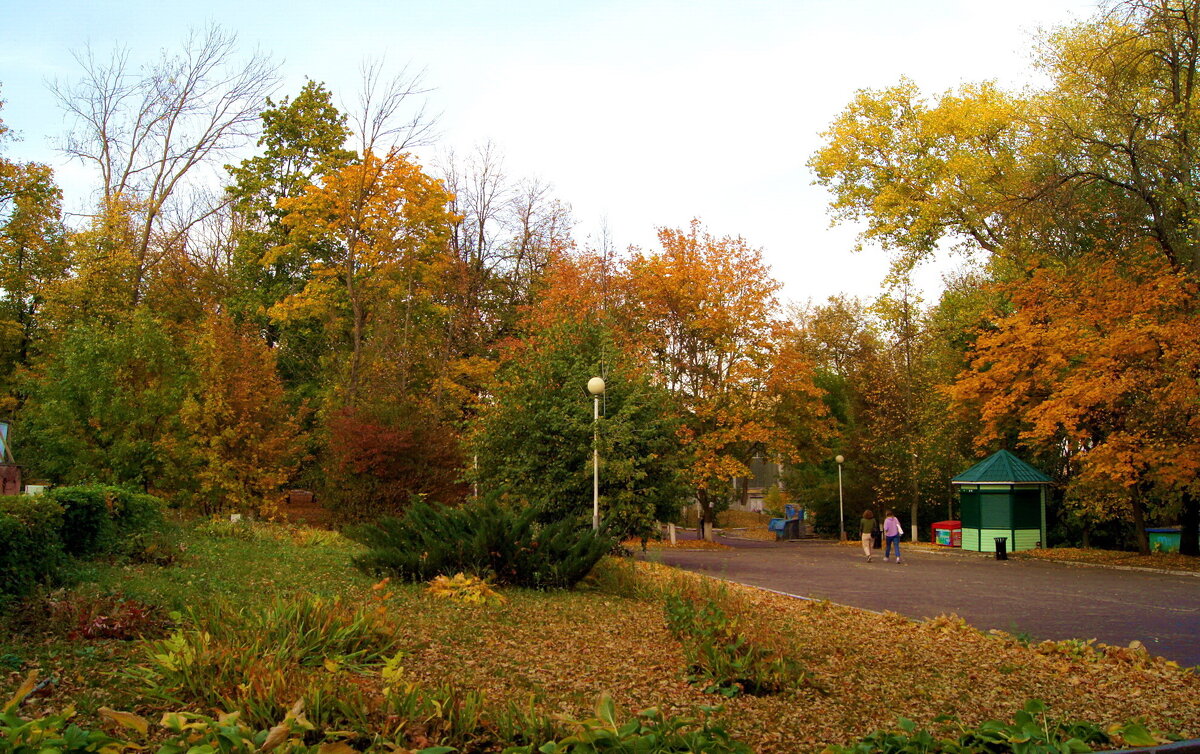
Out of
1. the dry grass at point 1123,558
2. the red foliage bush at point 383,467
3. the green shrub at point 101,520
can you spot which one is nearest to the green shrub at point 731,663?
the green shrub at point 101,520

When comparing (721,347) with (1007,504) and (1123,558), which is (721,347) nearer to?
(1007,504)

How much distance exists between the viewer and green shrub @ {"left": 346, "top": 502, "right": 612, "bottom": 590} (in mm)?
10961

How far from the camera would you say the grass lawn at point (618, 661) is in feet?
19.3

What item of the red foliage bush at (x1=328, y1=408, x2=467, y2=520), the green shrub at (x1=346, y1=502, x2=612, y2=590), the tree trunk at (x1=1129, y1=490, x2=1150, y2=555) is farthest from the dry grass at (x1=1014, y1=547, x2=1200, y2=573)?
the green shrub at (x1=346, y1=502, x2=612, y2=590)

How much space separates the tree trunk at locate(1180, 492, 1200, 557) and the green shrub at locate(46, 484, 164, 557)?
25833 millimetres

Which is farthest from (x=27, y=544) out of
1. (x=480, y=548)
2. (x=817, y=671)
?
(x=817, y=671)

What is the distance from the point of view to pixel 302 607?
276 inches

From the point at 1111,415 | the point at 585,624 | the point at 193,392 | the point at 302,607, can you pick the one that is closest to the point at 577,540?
the point at 585,624

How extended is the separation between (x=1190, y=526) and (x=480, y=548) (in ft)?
75.9

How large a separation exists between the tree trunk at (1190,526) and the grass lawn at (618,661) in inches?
765

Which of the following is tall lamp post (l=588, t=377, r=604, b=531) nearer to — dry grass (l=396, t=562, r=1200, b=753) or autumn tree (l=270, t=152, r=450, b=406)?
dry grass (l=396, t=562, r=1200, b=753)

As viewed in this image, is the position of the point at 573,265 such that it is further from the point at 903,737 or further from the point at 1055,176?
the point at 903,737

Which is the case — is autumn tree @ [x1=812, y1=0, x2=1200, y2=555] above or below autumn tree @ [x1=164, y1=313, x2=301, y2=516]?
above

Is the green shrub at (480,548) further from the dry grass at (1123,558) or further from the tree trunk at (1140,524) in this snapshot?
the tree trunk at (1140,524)
